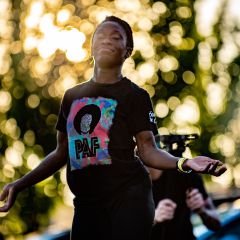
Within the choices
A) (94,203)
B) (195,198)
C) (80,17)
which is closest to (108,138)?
(94,203)

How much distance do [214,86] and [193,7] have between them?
1.91 metres

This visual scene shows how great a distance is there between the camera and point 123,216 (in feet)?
6.84

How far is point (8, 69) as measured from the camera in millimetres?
14227

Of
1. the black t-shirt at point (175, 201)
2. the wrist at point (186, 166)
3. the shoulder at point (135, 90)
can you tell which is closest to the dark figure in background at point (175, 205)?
the black t-shirt at point (175, 201)

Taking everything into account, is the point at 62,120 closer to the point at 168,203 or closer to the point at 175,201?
the point at 168,203

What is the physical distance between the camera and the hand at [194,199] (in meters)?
3.67

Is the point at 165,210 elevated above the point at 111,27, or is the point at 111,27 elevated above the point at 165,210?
the point at 111,27

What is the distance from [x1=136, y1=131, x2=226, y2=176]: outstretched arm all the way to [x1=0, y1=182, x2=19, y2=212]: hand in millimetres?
532

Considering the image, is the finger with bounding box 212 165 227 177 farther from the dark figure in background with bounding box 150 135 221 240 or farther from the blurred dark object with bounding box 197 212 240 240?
the blurred dark object with bounding box 197 212 240 240

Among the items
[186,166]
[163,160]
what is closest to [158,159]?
[163,160]

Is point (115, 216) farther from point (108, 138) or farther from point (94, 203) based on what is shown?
point (108, 138)

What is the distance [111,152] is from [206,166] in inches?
13.4

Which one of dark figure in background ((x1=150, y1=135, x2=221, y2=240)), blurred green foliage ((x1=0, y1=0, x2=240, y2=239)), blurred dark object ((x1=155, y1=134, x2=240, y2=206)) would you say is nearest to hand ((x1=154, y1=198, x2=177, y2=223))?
dark figure in background ((x1=150, y1=135, x2=221, y2=240))

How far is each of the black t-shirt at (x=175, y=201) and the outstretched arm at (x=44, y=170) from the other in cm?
101
